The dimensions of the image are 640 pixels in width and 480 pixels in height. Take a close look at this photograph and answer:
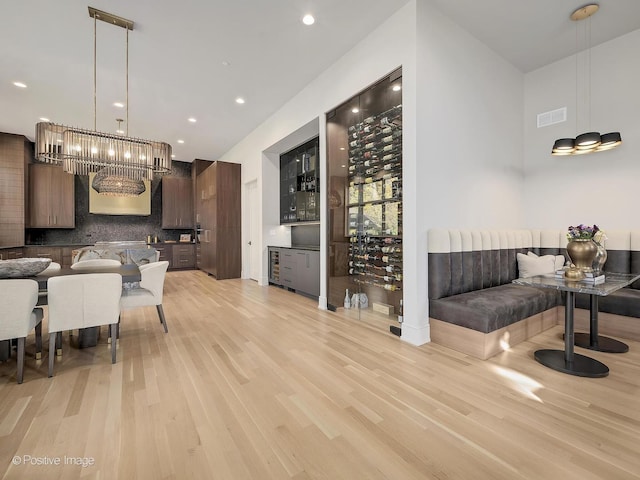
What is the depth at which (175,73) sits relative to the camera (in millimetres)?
4164

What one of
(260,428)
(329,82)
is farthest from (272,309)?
(329,82)

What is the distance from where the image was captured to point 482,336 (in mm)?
2596

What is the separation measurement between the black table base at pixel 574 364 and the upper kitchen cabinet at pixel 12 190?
31.8ft

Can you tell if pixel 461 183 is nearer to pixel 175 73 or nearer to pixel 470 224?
pixel 470 224

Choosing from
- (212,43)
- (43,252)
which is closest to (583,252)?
(212,43)

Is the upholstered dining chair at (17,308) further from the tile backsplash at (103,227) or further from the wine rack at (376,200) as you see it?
the tile backsplash at (103,227)

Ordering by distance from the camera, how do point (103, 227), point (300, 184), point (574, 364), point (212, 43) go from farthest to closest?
1. point (103, 227)
2. point (300, 184)
3. point (212, 43)
4. point (574, 364)

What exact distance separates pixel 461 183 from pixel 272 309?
10.1ft

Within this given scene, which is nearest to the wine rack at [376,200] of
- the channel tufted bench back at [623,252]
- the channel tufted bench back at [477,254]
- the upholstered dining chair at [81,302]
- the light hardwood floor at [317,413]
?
the channel tufted bench back at [477,254]

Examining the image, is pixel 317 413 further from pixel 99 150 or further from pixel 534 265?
pixel 99 150

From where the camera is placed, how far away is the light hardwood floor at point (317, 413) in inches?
55.3

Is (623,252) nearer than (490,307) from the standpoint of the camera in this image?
No

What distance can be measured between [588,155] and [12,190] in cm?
1081

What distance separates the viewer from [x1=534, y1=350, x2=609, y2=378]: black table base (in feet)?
7.47
